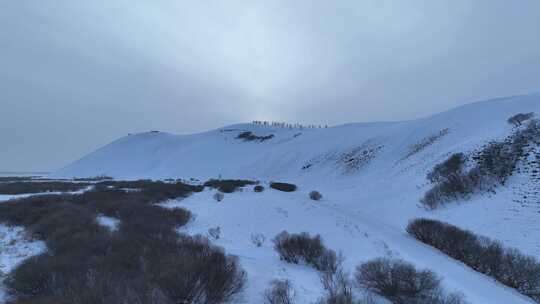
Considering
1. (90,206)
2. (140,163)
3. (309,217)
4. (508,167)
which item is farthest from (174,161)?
(508,167)

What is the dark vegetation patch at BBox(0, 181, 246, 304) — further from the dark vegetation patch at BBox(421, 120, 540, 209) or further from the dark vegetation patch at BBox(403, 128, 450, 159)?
the dark vegetation patch at BBox(403, 128, 450, 159)

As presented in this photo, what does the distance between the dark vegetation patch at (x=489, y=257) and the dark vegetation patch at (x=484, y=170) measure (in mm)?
6074

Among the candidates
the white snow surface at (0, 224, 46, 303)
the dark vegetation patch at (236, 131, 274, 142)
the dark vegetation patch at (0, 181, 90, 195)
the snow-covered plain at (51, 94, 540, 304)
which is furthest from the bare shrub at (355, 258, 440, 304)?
the dark vegetation patch at (236, 131, 274, 142)

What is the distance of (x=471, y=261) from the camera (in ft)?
28.6

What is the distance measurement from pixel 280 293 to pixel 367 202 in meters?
18.7

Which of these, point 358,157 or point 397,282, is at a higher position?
point 358,157

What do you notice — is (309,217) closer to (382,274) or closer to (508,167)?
(382,274)

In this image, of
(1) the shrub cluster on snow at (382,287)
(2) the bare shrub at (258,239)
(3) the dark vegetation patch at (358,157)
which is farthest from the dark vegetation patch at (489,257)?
(3) the dark vegetation patch at (358,157)

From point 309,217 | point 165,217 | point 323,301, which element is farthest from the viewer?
point 309,217

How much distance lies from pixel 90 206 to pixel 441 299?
17.1m

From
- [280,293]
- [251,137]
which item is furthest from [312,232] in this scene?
[251,137]

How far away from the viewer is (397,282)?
18.8ft

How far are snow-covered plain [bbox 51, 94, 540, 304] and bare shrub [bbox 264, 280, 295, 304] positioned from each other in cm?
21

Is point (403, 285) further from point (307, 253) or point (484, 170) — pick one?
point (484, 170)
